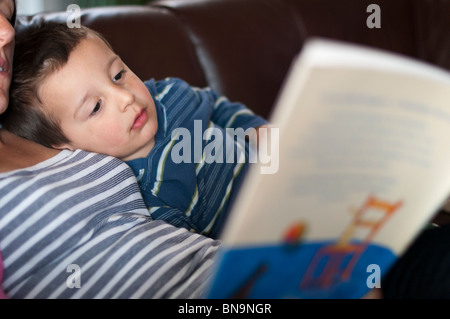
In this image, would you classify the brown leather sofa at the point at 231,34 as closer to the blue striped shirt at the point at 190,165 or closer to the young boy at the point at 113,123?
the blue striped shirt at the point at 190,165

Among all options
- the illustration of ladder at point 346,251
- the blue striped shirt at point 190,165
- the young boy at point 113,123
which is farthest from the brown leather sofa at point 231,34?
the illustration of ladder at point 346,251

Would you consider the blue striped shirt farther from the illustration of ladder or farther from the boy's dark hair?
the illustration of ladder

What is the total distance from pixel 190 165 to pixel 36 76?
0.37 meters

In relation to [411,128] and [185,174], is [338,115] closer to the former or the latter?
[411,128]

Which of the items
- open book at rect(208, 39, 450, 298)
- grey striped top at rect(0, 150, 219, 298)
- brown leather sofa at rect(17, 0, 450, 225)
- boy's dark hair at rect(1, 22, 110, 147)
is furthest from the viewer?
brown leather sofa at rect(17, 0, 450, 225)

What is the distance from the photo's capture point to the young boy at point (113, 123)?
101 centimetres

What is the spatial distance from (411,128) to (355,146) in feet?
0.21

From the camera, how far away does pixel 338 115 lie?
1.61 ft

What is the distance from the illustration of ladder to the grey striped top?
249 millimetres

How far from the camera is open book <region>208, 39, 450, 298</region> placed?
466 millimetres

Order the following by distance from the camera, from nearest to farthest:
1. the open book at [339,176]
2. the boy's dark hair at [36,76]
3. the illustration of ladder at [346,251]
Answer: the open book at [339,176], the illustration of ladder at [346,251], the boy's dark hair at [36,76]

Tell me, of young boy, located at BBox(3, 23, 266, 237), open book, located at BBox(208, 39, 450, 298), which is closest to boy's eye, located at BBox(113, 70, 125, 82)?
young boy, located at BBox(3, 23, 266, 237)

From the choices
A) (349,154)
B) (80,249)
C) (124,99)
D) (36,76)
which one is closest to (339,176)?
(349,154)

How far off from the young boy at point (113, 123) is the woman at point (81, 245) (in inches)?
6.4
